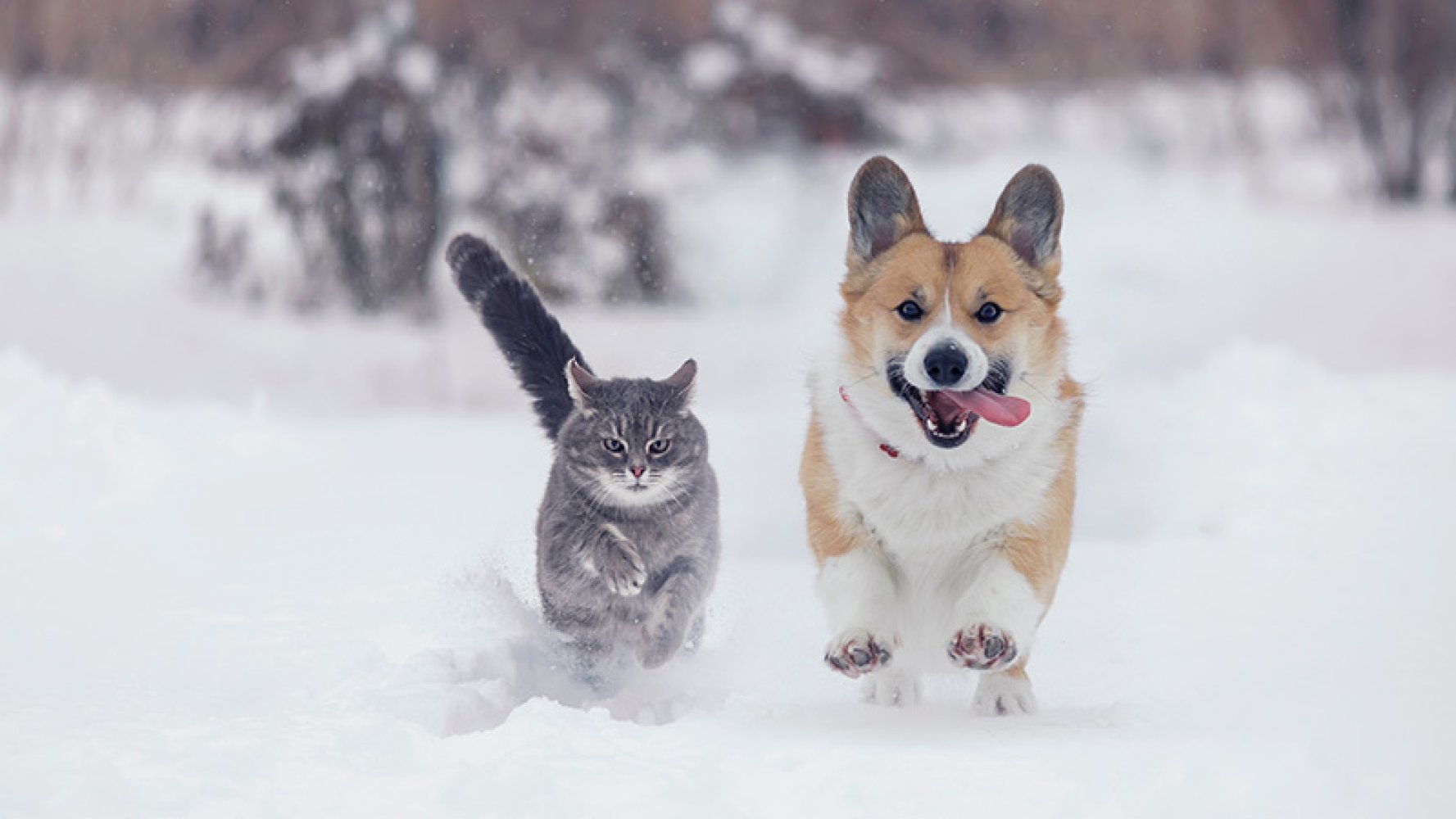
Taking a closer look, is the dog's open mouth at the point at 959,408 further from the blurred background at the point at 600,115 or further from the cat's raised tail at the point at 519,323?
the blurred background at the point at 600,115

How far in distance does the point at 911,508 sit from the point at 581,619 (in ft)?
3.35

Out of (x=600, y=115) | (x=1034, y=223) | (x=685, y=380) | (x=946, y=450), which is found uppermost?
(x=600, y=115)

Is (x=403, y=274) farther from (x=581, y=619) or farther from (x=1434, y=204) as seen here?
(x=1434, y=204)

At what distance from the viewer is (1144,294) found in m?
9.79

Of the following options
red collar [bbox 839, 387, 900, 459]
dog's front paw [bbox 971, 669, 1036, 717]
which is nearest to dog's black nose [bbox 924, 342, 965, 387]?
red collar [bbox 839, 387, 900, 459]

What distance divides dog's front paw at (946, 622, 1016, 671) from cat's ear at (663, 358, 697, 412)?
106 centimetres

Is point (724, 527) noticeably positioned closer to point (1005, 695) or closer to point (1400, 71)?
point (1005, 695)

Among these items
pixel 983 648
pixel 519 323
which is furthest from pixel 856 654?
pixel 519 323

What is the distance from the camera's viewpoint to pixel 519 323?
176 inches

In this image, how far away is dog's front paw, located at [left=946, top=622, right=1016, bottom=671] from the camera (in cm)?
345

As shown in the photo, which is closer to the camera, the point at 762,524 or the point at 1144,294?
the point at 762,524

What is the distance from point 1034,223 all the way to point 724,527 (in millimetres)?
1827

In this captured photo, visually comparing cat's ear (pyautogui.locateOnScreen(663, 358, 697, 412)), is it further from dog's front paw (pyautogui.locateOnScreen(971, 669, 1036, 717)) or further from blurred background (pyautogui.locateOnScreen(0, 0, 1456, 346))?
blurred background (pyautogui.locateOnScreen(0, 0, 1456, 346))

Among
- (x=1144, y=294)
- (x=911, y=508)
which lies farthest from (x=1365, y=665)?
(x=1144, y=294)
